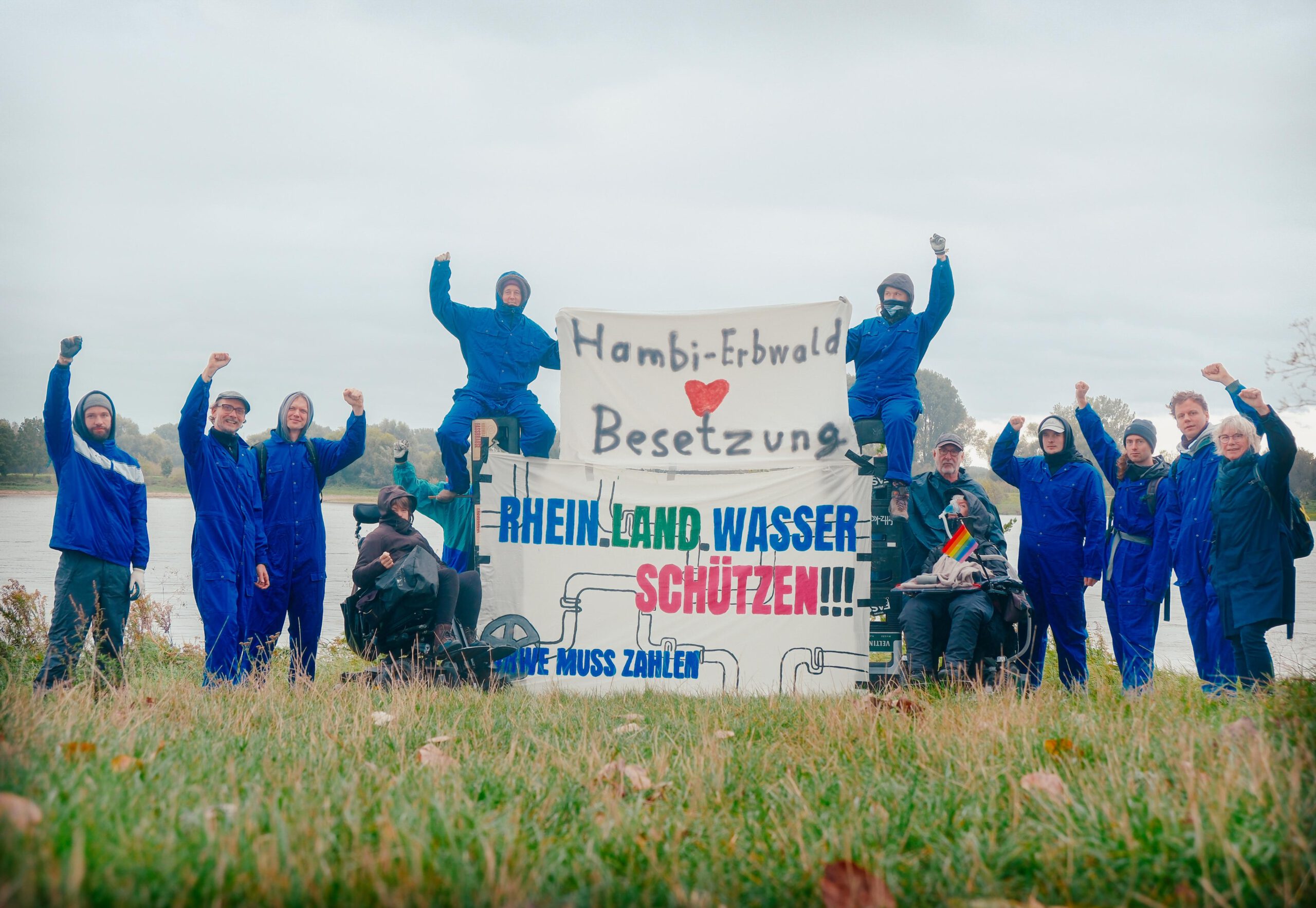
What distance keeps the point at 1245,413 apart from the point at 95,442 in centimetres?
699

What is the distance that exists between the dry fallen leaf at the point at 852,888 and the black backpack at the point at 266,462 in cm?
510

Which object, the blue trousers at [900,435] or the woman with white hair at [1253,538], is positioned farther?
the blue trousers at [900,435]

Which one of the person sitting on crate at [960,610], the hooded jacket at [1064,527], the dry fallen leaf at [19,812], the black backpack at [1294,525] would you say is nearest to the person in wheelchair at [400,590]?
the person sitting on crate at [960,610]

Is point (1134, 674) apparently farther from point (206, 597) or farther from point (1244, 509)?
point (206, 597)

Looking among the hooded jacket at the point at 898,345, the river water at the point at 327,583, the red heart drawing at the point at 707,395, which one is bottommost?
the river water at the point at 327,583

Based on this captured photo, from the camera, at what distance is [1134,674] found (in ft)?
20.2

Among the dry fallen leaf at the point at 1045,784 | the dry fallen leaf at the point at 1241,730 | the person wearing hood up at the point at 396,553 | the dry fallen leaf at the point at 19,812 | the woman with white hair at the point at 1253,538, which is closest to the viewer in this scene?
the dry fallen leaf at the point at 19,812

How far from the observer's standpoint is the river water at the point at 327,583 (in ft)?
36.2

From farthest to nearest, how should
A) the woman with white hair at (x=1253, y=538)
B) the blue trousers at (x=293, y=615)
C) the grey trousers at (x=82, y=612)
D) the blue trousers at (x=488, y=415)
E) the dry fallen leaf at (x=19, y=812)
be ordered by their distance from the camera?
1. the blue trousers at (x=488, y=415)
2. the blue trousers at (x=293, y=615)
3. the grey trousers at (x=82, y=612)
4. the woman with white hair at (x=1253, y=538)
5. the dry fallen leaf at (x=19, y=812)

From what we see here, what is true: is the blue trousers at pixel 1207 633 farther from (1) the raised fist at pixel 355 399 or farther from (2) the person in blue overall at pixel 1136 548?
(1) the raised fist at pixel 355 399

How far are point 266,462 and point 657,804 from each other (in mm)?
4475

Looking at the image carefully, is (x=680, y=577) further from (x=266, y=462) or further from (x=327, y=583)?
(x=327, y=583)

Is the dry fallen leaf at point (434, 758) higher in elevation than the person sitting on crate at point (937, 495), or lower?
lower

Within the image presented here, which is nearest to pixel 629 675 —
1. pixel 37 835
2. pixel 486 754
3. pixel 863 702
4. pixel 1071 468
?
pixel 863 702
